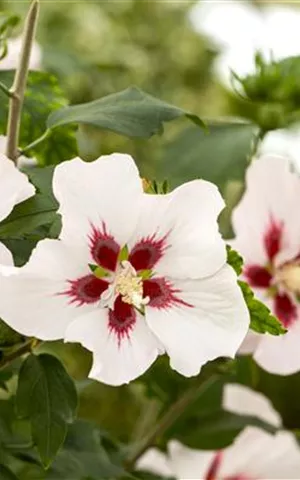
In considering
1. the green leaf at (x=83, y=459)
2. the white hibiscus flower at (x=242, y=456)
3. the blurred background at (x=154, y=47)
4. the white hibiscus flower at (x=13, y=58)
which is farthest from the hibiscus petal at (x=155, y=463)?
the blurred background at (x=154, y=47)

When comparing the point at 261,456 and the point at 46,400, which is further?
the point at 261,456

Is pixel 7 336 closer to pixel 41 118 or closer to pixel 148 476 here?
pixel 41 118

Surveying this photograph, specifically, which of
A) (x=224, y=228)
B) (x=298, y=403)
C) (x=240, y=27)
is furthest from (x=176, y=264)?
(x=240, y=27)

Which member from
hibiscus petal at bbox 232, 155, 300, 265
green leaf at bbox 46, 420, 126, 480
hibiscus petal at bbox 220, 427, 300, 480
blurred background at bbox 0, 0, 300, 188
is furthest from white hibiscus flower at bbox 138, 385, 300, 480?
blurred background at bbox 0, 0, 300, 188

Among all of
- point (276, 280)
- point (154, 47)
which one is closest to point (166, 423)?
point (276, 280)

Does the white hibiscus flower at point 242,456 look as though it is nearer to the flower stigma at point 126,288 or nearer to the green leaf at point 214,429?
the green leaf at point 214,429

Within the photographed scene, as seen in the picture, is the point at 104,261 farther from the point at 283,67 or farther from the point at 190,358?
the point at 283,67
